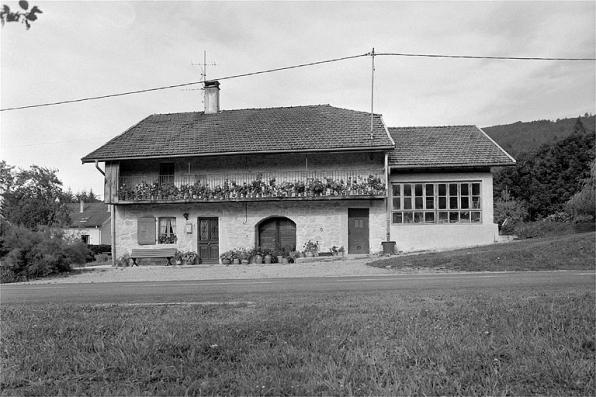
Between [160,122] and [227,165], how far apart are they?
6365 millimetres

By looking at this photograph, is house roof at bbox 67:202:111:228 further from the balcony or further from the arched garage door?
the arched garage door

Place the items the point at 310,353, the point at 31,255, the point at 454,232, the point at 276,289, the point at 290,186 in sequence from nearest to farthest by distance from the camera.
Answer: the point at 310,353
the point at 276,289
the point at 31,255
the point at 454,232
the point at 290,186

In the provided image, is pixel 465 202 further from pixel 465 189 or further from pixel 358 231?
pixel 358 231

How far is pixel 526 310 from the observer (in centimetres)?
574

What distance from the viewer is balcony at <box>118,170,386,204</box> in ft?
78.6

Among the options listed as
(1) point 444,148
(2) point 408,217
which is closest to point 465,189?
(1) point 444,148

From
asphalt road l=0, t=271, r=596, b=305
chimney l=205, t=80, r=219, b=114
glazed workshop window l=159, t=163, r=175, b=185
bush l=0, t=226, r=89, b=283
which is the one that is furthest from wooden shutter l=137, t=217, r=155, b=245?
asphalt road l=0, t=271, r=596, b=305

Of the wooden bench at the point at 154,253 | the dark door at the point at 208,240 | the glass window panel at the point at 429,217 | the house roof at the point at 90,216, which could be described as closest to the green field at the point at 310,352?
the glass window panel at the point at 429,217

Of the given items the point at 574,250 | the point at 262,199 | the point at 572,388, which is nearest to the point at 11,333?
the point at 572,388

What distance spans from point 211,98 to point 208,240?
32.1ft

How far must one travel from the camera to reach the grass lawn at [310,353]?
373 centimetres

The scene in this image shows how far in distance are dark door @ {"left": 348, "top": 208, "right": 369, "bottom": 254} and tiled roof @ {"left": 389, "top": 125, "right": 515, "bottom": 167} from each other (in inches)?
119

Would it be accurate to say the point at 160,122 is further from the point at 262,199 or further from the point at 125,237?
the point at 262,199

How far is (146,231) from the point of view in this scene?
84.7 feet
